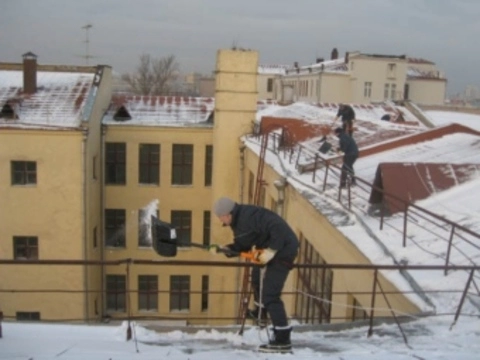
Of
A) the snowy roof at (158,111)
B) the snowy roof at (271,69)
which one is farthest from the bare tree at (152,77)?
the snowy roof at (158,111)

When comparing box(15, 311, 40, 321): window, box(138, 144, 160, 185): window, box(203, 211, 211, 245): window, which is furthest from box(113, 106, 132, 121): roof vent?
box(15, 311, 40, 321): window

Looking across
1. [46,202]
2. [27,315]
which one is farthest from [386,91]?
[27,315]

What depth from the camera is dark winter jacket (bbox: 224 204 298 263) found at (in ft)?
18.0

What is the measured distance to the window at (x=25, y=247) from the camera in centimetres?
2078

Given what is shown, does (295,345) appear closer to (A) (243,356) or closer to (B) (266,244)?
(A) (243,356)

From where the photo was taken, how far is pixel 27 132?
19922 millimetres

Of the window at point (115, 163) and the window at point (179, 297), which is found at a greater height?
the window at point (115, 163)

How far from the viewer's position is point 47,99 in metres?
21.9

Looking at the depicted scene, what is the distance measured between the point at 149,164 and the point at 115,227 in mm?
3226

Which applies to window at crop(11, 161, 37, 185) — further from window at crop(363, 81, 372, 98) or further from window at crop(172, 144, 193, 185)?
window at crop(363, 81, 372, 98)

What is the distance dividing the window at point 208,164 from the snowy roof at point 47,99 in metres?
5.50

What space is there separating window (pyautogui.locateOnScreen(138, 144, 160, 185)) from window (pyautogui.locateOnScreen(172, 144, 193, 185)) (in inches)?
29.2

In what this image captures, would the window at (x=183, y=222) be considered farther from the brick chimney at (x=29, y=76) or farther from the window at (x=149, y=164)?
the brick chimney at (x=29, y=76)

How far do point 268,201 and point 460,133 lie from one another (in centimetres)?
598
